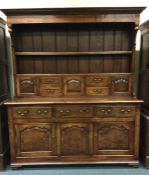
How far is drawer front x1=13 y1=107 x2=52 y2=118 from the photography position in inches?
97.7

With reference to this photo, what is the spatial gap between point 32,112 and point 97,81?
3.35 ft

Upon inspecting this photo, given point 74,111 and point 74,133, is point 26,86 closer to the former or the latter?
point 74,111

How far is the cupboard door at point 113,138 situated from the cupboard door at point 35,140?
24.0 inches

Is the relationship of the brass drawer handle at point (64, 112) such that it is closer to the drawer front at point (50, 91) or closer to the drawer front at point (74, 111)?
the drawer front at point (74, 111)

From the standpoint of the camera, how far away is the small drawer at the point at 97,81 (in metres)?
2.72

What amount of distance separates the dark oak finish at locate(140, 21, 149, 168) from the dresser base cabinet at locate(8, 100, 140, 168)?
6.1 inches

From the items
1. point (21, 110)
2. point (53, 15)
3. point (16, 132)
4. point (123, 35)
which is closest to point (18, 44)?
point (53, 15)

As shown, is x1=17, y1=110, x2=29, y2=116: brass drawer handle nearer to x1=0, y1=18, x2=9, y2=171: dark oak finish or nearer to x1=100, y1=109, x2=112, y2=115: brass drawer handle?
x1=0, y1=18, x2=9, y2=171: dark oak finish

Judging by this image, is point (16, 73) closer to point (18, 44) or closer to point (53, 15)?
point (18, 44)

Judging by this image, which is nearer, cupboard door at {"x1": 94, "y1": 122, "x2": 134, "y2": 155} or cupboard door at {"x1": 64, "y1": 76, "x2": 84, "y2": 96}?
cupboard door at {"x1": 94, "y1": 122, "x2": 134, "y2": 155}

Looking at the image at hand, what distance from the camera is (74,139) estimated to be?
2553mm

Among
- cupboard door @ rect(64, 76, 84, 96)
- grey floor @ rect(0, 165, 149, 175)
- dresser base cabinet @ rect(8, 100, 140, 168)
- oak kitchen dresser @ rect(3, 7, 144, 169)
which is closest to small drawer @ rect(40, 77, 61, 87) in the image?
oak kitchen dresser @ rect(3, 7, 144, 169)

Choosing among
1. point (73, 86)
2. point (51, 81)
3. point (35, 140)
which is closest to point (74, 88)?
point (73, 86)

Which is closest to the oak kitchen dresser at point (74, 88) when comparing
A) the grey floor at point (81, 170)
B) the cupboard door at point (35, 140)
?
the cupboard door at point (35, 140)
